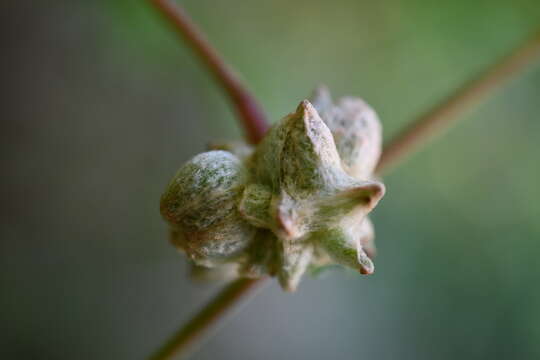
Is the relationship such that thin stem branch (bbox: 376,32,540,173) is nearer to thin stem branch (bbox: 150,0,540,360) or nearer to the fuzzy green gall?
thin stem branch (bbox: 150,0,540,360)

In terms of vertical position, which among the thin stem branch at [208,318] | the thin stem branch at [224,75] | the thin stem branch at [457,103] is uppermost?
the thin stem branch at [224,75]

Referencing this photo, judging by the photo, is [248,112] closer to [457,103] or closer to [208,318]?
[208,318]

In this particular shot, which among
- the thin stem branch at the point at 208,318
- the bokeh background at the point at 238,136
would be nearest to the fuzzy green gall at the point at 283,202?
the thin stem branch at the point at 208,318

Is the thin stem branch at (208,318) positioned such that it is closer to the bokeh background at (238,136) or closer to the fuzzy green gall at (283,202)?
the fuzzy green gall at (283,202)

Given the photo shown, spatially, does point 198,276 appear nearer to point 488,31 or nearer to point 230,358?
point 230,358

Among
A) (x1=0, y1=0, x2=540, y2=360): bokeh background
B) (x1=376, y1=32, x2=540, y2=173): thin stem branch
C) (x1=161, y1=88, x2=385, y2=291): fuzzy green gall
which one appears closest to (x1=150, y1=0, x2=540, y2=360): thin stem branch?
(x1=376, y1=32, x2=540, y2=173): thin stem branch

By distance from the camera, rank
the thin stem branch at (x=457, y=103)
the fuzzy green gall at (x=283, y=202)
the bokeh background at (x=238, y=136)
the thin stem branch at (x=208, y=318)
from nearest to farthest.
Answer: the fuzzy green gall at (x=283, y=202), the thin stem branch at (x=208, y=318), the thin stem branch at (x=457, y=103), the bokeh background at (x=238, y=136)

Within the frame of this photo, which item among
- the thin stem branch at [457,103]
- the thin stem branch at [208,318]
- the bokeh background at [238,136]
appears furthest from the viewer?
the bokeh background at [238,136]

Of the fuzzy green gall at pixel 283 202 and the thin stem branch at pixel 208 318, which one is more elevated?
the fuzzy green gall at pixel 283 202
